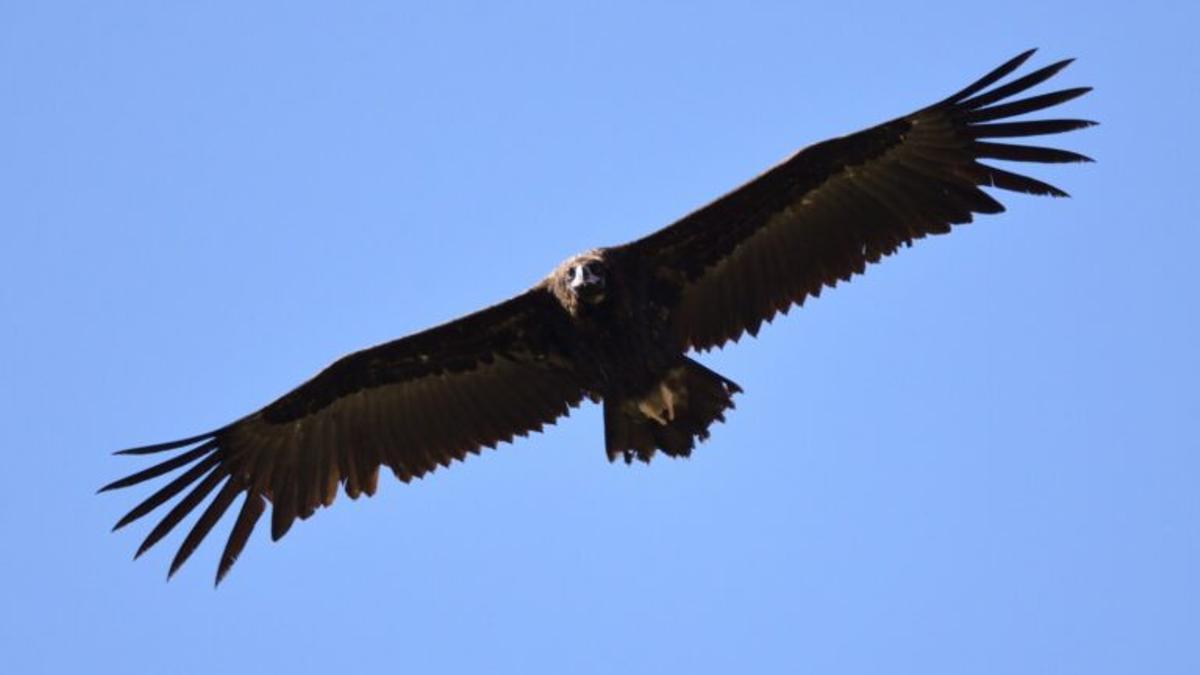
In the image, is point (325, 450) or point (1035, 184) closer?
point (1035, 184)

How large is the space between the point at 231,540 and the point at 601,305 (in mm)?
3643

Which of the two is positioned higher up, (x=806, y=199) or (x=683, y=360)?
(x=806, y=199)

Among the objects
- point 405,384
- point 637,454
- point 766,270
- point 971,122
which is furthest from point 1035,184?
point 405,384

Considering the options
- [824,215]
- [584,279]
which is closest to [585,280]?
[584,279]

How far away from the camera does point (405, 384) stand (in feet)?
70.7

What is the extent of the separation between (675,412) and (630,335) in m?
0.70

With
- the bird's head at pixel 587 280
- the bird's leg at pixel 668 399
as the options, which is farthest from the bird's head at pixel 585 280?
the bird's leg at pixel 668 399

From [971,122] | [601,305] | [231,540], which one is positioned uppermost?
[971,122]

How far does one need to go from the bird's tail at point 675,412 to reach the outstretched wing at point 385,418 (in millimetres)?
929

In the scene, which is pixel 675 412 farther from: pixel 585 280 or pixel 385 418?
pixel 385 418

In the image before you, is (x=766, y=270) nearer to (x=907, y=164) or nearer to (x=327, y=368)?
(x=907, y=164)

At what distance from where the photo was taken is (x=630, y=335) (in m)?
20.4

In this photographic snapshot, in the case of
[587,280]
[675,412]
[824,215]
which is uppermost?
[824,215]

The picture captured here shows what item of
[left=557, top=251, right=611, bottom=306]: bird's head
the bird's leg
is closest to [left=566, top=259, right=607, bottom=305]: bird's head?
[left=557, top=251, right=611, bottom=306]: bird's head
